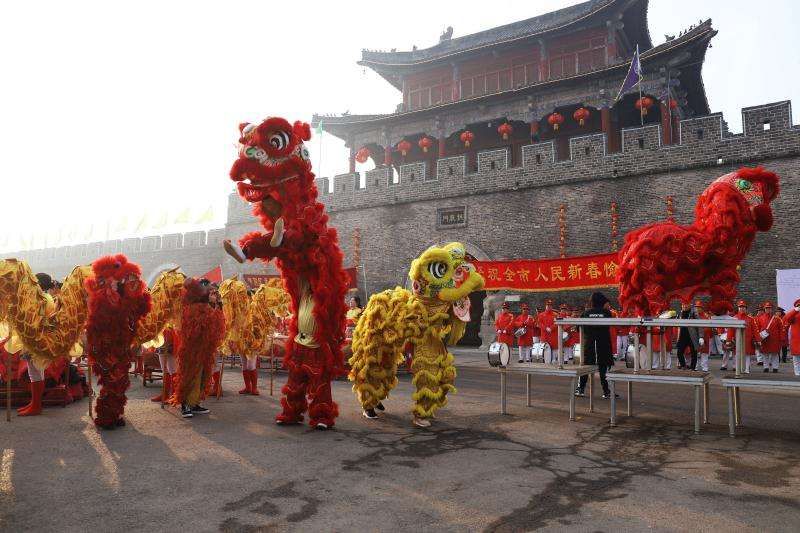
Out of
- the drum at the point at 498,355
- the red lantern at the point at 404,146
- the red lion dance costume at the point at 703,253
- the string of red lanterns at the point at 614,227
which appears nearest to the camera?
the drum at the point at 498,355

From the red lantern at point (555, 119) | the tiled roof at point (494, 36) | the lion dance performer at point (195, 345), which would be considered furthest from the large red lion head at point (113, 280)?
the tiled roof at point (494, 36)

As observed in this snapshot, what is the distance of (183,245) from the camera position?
2405cm

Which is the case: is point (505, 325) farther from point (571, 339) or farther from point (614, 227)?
point (614, 227)

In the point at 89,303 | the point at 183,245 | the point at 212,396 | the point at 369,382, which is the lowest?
the point at 212,396

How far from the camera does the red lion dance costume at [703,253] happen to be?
5.75m

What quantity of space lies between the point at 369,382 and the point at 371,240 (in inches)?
501

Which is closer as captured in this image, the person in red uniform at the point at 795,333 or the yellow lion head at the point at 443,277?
the yellow lion head at the point at 443,277

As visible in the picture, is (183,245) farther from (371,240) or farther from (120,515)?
(120,515)

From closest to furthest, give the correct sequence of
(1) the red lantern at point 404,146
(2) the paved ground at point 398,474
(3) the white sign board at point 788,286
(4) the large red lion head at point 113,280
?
1. (2) the paved ground at point 398,474
2. (4) the large red lion head at point 113,280
3. (3) the white sign board at point 788,286
4. (1) the red lantern at point 404,146

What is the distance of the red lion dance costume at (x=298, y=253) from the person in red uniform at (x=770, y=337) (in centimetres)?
1002

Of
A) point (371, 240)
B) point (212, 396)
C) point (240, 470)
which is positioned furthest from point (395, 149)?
point (240, 470)

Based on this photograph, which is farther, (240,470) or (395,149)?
(395,149)

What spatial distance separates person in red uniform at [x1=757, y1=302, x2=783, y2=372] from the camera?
10.6 meters

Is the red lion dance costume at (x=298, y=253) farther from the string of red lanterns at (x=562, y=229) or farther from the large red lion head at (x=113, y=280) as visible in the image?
the string of red lanterns at (x=562, y=229)
